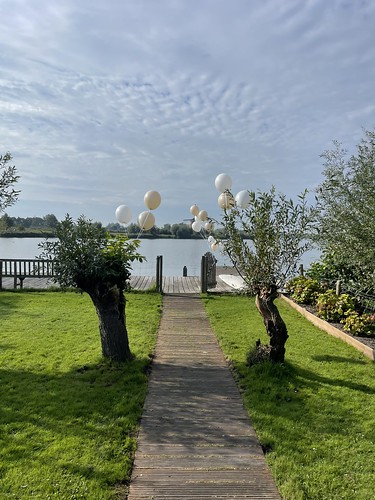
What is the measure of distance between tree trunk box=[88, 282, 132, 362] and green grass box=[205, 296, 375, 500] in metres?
1.65

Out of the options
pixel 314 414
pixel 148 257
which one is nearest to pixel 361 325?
pixel 314 414

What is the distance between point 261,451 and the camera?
3.12m

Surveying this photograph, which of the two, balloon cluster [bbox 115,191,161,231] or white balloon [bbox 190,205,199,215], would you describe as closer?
balloon cluster [bbox 115,191,161,231]

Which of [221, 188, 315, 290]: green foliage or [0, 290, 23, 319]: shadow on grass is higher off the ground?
[221, 188, 315, 290]: green foliage

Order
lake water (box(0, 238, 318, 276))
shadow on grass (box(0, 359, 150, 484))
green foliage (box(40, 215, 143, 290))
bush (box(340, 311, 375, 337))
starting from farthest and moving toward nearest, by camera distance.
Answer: lake water (box(0, 238, 318, 276)) < bush (box(340, 311, 375, 337)) < green foliage (box(40, 215, 143, 290)) < shadow on grass (box(0, 359, 150, 484))

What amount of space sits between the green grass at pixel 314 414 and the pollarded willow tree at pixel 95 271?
1.78 meters

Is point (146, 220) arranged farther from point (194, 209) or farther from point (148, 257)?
point (148, 257)

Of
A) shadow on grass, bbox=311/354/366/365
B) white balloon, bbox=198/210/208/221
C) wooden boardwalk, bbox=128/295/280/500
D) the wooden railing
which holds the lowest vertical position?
wooden boardwalk, bbox=128/295/280/500

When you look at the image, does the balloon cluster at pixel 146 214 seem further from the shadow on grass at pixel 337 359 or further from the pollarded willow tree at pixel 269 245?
the shadow on grass at pixel 337 359

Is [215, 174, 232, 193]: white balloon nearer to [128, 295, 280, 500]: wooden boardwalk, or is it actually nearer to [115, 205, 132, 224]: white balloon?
[115, 205, 132, 224]: white balloon

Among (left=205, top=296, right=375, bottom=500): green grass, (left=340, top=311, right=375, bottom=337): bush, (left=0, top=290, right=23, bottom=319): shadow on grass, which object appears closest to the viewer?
(left=205, top=296, right=375, bottom=500): green grass

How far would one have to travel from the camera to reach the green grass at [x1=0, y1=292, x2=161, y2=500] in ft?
8.82

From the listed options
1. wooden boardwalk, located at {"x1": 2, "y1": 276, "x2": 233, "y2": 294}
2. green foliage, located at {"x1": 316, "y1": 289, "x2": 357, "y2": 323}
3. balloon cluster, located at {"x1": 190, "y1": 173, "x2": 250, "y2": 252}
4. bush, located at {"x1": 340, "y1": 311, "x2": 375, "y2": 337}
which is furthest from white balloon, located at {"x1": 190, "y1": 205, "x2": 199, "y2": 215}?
bush, located at {"x1": 340, "y1": 311, "x2": 375, "y2": 337}

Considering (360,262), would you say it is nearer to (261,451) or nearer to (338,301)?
(261,451)
